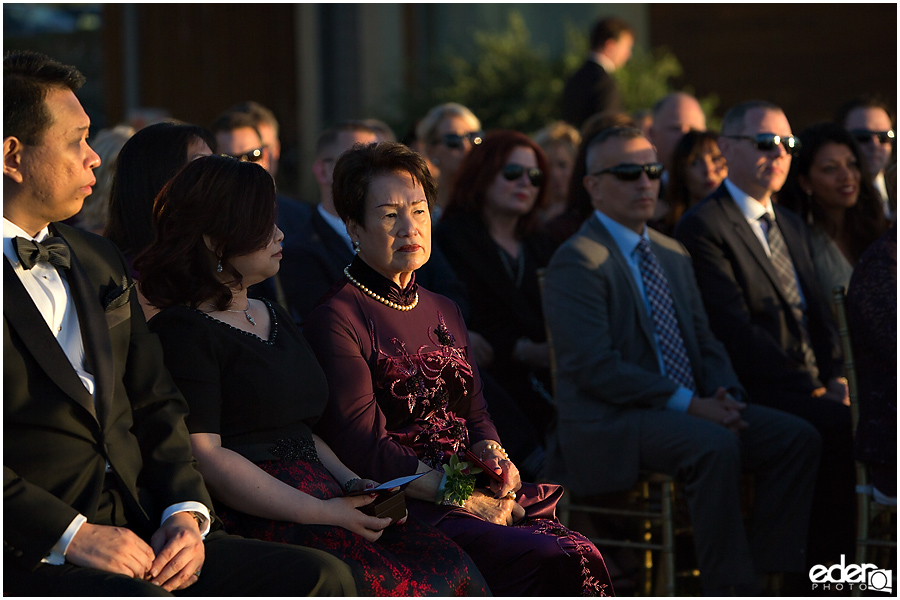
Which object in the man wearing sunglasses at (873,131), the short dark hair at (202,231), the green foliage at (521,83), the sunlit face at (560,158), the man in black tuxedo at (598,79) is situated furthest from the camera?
the green foliage at (521,83)

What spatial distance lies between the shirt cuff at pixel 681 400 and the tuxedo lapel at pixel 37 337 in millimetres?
2753

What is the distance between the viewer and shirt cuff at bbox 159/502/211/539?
2.41m

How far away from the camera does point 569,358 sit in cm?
445

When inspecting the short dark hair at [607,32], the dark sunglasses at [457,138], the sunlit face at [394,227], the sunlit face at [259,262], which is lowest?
the sunlit face at [259,262]

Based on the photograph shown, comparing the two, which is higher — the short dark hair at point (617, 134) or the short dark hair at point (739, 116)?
the short dark hair at point (739, 116)

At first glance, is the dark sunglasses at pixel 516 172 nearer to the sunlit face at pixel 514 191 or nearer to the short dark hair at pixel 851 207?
the sunlit face at pixel 514 191

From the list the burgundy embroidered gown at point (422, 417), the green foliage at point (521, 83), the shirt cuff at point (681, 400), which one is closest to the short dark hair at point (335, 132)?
the shirt cuff at point (681, 400)

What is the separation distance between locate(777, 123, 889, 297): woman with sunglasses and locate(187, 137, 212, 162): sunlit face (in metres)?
3.41

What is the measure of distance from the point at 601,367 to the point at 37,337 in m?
2.62

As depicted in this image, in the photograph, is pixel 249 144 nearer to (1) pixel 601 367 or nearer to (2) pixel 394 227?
(1) pixel 601 367

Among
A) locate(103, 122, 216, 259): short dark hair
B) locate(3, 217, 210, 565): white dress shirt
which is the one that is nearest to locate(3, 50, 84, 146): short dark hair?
locate(3, 217, 210, 565): white dress shirt

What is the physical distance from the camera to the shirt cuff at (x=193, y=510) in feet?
7.91

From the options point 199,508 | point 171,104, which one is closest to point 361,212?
point 199,508

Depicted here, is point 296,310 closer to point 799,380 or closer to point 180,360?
point 180,360
